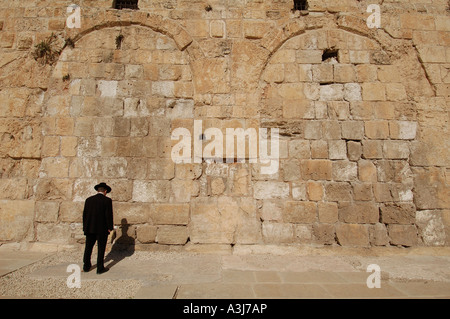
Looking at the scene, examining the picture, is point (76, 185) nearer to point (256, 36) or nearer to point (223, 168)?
point (223, 168)

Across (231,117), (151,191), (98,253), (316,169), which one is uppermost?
(231,117)

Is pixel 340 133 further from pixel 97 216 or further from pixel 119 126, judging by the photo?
pixel 97 216

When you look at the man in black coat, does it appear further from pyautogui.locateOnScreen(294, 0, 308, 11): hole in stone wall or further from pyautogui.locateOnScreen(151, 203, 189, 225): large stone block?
pyautogui.locateOnScreen(294, 0, 308, 11): hole in stone wall

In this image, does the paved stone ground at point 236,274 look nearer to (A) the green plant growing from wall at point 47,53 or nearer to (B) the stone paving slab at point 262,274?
(B) the stone paving slab at point 262,274

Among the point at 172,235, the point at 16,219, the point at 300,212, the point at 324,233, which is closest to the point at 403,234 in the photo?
the point at 324,233

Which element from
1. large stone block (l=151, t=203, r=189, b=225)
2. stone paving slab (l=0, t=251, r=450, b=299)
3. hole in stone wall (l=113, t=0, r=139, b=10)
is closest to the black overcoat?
stone paving slab (l=0, t=251, r=450, b=299)

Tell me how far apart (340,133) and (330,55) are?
1655mm

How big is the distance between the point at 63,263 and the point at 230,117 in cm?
361

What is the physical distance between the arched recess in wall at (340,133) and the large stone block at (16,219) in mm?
4281

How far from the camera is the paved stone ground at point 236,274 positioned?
2.95m

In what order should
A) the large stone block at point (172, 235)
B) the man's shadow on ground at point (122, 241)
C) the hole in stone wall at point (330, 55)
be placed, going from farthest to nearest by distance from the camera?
1. the hole in stone wall at point (330, 55)
2. the large stone block at point (172, 235)
3. the man's shadow on ground at point (122, 241)

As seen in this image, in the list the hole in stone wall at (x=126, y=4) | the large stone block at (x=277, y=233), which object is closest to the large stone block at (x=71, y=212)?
the large stone block at (x=277, y=233)

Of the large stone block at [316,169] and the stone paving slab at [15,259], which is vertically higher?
the large stone block at [316,169]

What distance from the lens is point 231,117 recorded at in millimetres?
4848
